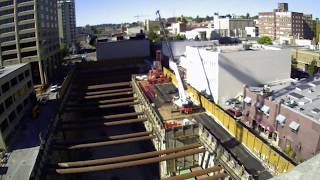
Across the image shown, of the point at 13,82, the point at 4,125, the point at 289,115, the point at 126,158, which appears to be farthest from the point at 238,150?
the point at 13,82

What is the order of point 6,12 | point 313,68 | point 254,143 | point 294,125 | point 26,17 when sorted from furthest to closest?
point 26,17
point 6,12
point 313,68
point 294,125
point 254,143

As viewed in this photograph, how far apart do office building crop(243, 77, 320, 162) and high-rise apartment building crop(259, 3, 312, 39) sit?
4000 inches

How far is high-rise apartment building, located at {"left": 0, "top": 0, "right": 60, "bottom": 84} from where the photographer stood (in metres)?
71.1

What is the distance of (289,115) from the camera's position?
32.3m

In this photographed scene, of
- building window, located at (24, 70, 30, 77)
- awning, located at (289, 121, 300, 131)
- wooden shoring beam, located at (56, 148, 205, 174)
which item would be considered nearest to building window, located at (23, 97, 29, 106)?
building window, located at (24, 70, 30, 77)

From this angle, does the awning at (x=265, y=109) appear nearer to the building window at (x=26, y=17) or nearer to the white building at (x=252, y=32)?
the building window at (x=26, y=17)

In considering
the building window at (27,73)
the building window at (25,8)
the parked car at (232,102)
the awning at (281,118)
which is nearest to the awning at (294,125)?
the awning at (281,118)

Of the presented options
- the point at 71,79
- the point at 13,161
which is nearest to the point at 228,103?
the point at 13,161

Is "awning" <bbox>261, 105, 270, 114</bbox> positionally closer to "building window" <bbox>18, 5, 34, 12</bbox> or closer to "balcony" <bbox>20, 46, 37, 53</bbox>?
"balcony" <bbox>20, 46, 37, 53</bbox>

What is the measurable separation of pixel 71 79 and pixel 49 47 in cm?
1812

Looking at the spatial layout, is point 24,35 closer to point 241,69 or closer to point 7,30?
point 7,30

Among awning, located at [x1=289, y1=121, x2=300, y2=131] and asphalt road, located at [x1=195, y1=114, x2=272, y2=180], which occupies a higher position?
awning, located at [x1=289, y1=121, x2=300, y2=131]

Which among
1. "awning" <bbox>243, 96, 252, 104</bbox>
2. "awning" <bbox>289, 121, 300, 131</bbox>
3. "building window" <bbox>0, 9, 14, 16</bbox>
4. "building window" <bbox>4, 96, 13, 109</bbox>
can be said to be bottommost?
"awning" <bbox>289, 121, 300, 131</bbox>

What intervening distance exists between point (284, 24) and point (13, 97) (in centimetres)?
12366
